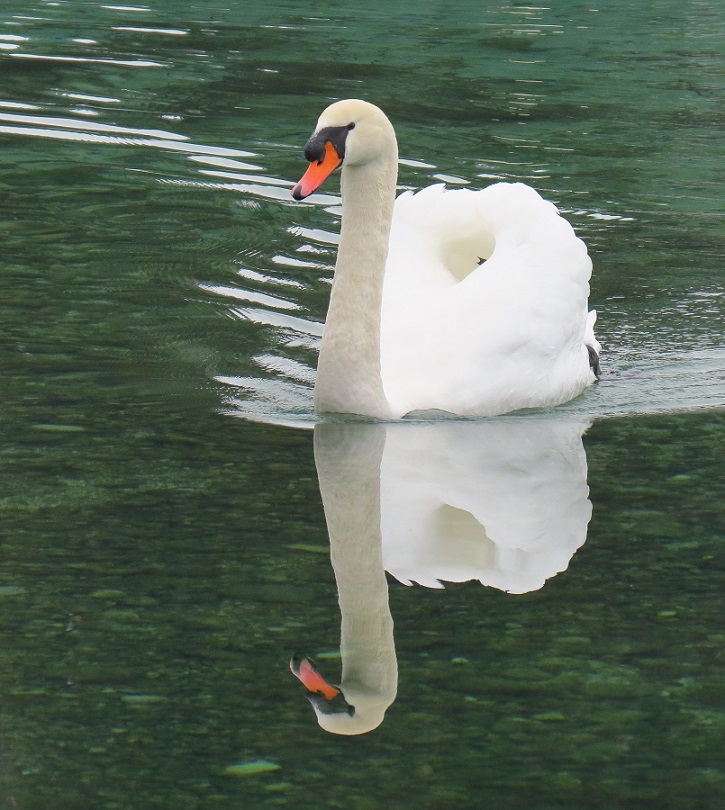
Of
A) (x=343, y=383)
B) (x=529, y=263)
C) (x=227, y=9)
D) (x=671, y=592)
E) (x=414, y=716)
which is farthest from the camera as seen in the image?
(x=227, y=9)

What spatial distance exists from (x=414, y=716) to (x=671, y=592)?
3.82 ft

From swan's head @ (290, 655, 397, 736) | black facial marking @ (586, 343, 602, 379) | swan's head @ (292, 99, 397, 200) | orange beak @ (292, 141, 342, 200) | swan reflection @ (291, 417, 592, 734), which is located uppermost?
swan's head @ (292, 99, 397, 200)

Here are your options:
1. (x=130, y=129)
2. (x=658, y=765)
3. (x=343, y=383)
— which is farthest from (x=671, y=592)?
(x=130, y=129)

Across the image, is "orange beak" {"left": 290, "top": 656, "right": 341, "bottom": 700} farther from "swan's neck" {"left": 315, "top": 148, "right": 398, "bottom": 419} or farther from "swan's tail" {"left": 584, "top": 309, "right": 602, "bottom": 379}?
"swan's tail" {"left": 584, "top": 309, "right": 602, "bottom": 379}

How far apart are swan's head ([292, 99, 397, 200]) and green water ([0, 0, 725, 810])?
1.09 meters

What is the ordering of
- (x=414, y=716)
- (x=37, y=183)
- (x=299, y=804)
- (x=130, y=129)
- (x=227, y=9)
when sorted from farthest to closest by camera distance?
1. (x=227, y=9)
2. (x=130, y=129)
3. (x=37, y=183)
4. (x=414, y=716)
5. (x=299, y=804)

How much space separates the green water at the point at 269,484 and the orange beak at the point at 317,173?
1017 millimetres

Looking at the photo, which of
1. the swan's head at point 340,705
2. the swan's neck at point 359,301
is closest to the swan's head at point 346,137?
the swan's neck at point 359,301

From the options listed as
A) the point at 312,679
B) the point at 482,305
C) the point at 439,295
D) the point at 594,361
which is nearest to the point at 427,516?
the point at 312,679

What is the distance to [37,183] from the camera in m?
11.0

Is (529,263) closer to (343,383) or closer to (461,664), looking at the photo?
(343,383)

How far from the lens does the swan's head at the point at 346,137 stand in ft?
20.8

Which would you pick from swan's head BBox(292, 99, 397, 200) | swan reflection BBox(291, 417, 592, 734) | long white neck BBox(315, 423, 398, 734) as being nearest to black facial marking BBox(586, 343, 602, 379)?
swan reflection BBox(291, 417, 592, 734)

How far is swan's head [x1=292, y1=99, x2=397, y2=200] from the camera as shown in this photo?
20.8ft
